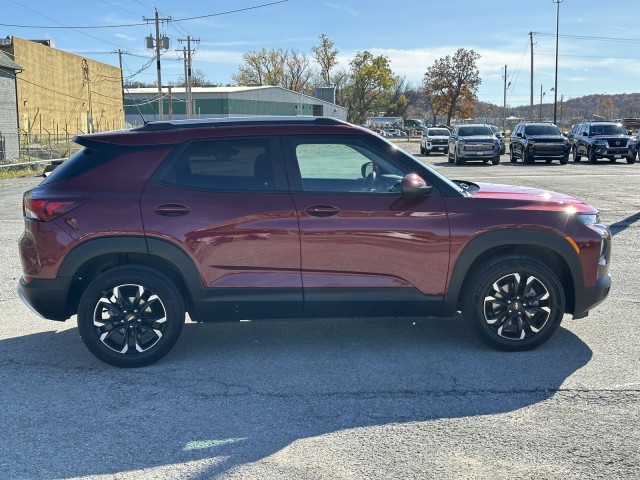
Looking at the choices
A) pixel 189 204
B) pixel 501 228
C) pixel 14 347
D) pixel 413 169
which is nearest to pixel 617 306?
pixel 501 228

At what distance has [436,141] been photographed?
39031 mm

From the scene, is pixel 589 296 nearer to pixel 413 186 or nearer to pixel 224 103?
pixel 413 186

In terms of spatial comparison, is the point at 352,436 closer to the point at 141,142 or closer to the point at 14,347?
the point at 141,142

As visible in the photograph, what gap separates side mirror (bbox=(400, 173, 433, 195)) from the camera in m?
4.89

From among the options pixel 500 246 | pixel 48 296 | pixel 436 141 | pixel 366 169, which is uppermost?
pixel 436 141

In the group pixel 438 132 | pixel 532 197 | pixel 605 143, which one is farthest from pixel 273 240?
pixel 438 132

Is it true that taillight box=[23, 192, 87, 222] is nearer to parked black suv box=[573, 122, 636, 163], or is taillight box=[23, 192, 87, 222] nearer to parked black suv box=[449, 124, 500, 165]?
parked black suv box=[449, 124, 500, 165]

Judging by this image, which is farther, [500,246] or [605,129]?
[605,129]

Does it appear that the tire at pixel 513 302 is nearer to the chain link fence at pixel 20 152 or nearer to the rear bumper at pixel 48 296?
the rear bumper at pixel 48 296

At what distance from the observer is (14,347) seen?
5.55 metres

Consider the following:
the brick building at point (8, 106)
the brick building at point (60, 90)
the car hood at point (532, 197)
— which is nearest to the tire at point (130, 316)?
the car hood at point (532, 197)

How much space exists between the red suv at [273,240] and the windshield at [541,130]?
27.5 m

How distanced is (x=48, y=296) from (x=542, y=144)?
28233mm

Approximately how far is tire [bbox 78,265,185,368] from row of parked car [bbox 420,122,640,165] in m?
26.6
